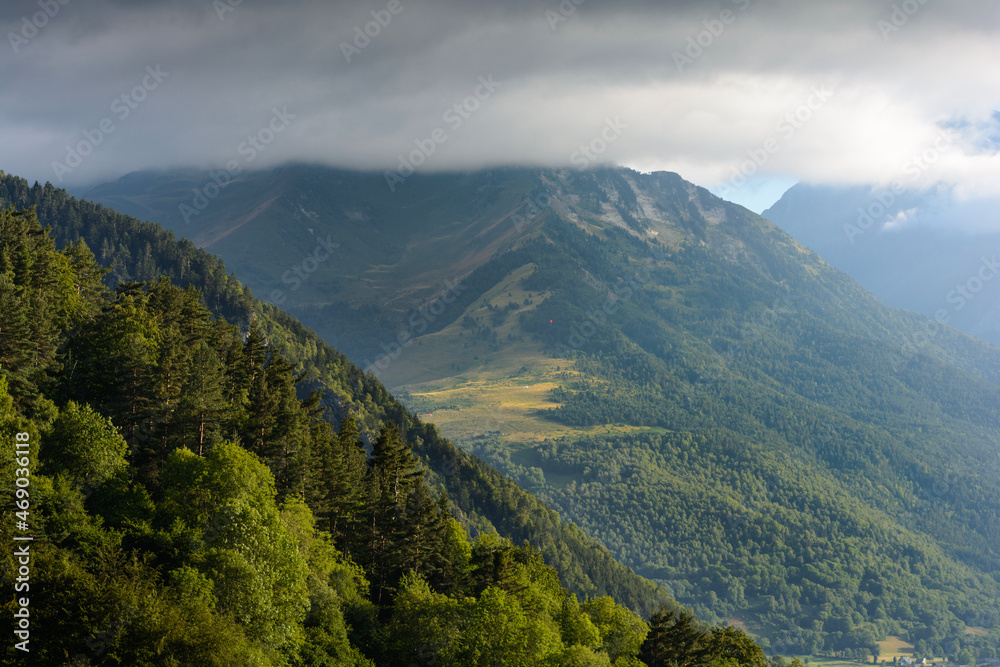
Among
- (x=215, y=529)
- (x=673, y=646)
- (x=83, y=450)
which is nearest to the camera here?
(x=215, y=529)

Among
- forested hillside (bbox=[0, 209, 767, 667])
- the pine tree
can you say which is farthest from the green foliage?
the pine tree

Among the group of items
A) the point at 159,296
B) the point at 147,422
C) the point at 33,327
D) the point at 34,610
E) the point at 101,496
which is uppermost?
the point at 159,296

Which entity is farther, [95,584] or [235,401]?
[235,401]

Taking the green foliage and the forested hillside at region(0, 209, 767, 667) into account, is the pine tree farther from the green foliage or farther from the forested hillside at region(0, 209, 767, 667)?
the green foliage

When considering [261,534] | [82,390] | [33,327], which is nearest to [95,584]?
[261,534]

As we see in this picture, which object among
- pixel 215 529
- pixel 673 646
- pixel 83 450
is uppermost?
pixel 83 450

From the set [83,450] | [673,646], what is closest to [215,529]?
[83,450]

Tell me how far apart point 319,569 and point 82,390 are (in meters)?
29.9

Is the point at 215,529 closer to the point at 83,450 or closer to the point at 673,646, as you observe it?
the point at 83,450

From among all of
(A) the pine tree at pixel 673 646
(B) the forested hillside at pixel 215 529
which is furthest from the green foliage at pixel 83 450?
(A) the pine tree at pixel 673 646

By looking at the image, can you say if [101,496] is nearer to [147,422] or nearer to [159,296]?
[147,422]

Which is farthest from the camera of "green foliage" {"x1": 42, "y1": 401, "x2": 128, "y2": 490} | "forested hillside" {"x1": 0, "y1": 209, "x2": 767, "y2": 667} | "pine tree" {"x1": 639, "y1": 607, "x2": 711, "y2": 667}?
"pine tree" {"x1": 639, "y1": 607, "x2": 711, "y2": 667}

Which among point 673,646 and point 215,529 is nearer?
point 215,529

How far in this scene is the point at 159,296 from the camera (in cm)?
9831
